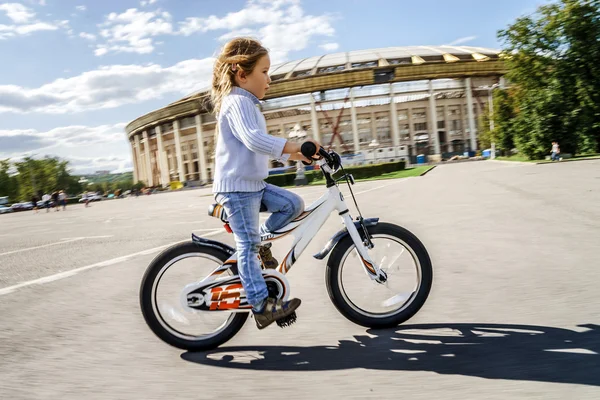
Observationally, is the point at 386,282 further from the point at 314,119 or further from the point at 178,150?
the point at 178,150

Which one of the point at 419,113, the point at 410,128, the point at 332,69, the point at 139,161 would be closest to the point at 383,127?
the point at 410,128

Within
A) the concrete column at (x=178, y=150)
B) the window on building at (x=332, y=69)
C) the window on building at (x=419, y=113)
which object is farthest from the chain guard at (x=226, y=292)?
the concrete column at (x=178, y=150)

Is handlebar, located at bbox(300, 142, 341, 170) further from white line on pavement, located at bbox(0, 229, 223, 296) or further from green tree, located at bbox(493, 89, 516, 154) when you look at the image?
green tree, located at bbox(493, 89, 516, 154)

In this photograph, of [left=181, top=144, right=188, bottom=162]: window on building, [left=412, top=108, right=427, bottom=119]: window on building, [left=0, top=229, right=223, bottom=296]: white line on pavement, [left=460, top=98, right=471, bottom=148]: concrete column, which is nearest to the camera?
[left=0, top=229, right=223, bottom=296]: white line on pavement

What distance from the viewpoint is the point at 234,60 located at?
300 centimetres

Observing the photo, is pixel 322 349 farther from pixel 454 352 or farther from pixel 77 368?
pixel 77 368

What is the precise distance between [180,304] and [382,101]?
252 ft

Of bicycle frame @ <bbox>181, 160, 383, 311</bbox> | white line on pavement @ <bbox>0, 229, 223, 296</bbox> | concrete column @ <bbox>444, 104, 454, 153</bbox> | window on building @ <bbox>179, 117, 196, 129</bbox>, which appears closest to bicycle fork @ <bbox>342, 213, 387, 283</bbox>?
bicycle frame @ <bbox>181, 160, 383, 311</bbox>

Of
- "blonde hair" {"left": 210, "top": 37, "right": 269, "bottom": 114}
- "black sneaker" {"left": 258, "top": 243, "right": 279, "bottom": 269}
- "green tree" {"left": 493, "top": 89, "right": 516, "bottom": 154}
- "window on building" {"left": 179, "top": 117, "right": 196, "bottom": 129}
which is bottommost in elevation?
"black sneaker" {"left": 258, "top": 243, "right": 279, "bottom": 269}

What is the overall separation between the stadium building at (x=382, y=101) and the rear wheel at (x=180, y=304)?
6937 cm

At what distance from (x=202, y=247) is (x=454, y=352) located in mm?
1564

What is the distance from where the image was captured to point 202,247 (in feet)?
10.4

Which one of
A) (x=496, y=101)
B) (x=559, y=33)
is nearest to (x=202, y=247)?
(x=559, y=33)

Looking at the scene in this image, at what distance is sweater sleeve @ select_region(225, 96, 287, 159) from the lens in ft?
9.34
